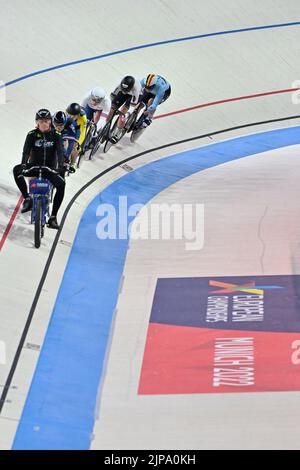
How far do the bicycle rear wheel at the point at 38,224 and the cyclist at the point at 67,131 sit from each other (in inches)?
48.0

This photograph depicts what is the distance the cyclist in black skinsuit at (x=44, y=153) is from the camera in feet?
26.3

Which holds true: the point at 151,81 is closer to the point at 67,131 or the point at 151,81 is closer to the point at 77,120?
the point at 77,120

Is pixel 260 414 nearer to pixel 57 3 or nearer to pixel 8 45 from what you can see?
pixel 8 45

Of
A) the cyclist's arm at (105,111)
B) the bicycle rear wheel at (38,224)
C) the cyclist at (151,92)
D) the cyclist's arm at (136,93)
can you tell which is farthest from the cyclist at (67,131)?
the cyclist at (151,92)

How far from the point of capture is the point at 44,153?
809cm

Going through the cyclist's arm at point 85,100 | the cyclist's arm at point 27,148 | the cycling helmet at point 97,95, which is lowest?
the cyclist's arm at point 27,148

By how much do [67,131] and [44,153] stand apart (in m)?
1.23

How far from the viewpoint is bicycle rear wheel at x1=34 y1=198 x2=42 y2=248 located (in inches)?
312

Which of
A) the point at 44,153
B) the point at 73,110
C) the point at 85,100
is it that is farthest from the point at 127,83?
the point at 44,153

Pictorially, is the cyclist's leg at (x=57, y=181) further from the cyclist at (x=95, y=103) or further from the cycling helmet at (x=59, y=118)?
the cyclist at (x=95, y=103)

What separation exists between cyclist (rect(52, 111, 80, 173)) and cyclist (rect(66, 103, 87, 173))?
3 cm

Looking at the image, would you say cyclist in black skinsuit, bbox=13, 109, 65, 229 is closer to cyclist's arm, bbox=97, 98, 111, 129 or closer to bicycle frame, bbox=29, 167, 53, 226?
bicycle frame, bbox=29, 167, 53, 226

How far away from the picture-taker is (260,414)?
20.0 feet

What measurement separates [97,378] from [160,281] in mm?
1568
